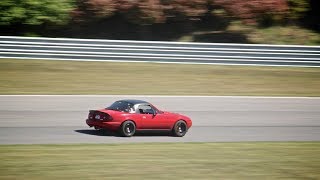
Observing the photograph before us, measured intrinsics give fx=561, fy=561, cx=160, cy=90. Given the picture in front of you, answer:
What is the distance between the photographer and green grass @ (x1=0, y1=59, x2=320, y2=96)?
1767 centimetres

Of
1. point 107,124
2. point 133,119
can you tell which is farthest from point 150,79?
point 107,124

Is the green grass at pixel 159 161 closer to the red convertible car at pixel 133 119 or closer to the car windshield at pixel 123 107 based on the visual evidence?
the red convertible car at pixel 133 119

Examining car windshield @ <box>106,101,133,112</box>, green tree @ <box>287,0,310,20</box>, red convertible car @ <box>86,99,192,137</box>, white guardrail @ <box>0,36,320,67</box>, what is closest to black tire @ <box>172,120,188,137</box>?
red convertible car @ <box>86,99,192,137</box>

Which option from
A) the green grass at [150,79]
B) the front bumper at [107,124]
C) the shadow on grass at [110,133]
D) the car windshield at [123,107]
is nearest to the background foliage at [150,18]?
the green grass at [150,79]

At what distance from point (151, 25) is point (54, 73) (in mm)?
6528

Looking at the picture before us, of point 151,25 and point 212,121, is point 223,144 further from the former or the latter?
point 151,25

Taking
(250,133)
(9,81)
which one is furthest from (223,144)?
(9,81)

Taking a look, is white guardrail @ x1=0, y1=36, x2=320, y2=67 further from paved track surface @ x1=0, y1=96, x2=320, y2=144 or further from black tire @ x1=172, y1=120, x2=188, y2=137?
black tire @ x1=172, y1=120, x2=188, y2=137

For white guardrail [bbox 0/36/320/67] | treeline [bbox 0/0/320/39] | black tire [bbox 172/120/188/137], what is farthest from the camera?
treeline [bbox 0/0/320/39]

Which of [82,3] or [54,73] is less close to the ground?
[82,3]

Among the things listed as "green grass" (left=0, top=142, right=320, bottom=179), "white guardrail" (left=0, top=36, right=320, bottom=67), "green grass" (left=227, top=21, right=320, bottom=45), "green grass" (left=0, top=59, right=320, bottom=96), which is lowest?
"green grass" (left=0, top=142, right=320, bottom=179)

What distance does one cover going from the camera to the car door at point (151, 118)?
13.1m

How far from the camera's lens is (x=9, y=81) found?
17.8 m

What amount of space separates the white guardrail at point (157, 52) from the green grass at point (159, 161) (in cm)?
867
